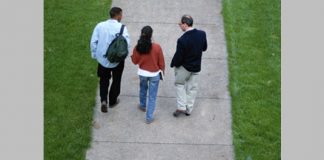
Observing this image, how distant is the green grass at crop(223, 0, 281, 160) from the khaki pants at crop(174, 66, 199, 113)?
75 centimetres

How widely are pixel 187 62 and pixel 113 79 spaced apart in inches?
46.6

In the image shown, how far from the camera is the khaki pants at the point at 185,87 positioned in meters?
9.42

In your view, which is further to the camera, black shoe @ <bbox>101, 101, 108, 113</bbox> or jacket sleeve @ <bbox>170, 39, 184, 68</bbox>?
black shoe @ <bbox>101, 101, 108, 113</bbox>

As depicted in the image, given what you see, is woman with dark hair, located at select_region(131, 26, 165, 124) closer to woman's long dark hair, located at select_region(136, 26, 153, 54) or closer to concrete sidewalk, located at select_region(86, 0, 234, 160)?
woman's long dark hair, located at select_region(136, 26, 153, 54)

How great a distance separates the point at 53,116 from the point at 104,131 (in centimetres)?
84

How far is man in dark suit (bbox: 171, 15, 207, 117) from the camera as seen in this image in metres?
9.06

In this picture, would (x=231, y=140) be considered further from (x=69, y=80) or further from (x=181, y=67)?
(x=69, y=80)

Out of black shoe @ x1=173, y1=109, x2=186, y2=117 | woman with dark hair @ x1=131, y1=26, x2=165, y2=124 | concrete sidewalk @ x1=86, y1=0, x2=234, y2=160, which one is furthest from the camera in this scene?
black shoe @ x1=173, y1=109, x2=186, y2=117

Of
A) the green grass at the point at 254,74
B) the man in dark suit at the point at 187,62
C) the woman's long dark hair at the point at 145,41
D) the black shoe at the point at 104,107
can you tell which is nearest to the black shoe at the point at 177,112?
the man in dark suit at the point at 187,62

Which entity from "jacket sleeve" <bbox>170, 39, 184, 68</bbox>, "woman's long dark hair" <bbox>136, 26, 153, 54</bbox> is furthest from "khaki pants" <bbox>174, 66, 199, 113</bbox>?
"woman's long dark hair" <bbox>136, 26, 153, 54</bbox>

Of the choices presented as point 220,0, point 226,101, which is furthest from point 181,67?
point 220,0

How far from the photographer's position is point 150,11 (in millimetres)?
12648

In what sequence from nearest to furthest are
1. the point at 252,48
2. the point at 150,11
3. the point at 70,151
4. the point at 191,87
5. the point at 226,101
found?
the point at 70,151, the point at 191,87, the point at 226,101, the point at 252,48, the point at 150,11

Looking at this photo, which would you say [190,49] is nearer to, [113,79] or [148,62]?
[148,62]
